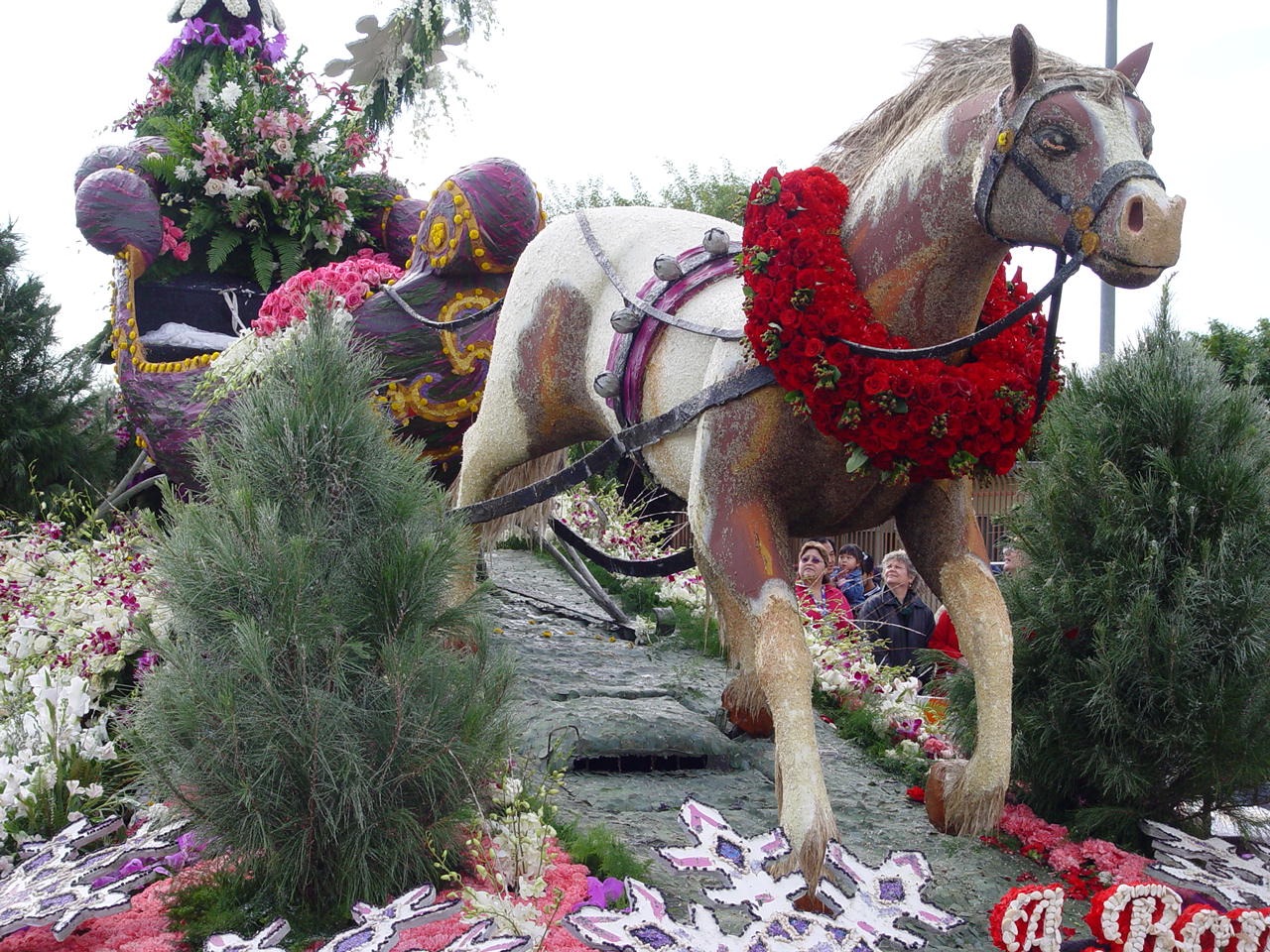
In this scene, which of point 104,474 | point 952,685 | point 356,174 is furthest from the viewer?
point 104,474

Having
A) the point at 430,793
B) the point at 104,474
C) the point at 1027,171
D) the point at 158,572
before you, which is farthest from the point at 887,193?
the point at 104,474

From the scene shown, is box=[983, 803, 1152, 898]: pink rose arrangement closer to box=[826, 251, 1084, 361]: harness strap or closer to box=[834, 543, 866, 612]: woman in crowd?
box=[826, 251, 1084, 361]: harness strap

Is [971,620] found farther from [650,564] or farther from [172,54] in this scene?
[172,54]

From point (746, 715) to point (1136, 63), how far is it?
2447 mm

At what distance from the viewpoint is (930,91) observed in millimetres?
3014

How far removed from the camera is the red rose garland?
273 centimetres

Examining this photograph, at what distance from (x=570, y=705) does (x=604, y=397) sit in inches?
46.4

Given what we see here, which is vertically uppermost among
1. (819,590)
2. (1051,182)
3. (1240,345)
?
(1240,345)

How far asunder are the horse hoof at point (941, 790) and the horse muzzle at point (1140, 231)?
4.96ft

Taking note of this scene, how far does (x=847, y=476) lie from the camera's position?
300 centimetres

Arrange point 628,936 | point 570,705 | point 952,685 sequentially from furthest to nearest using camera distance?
point 570,705 < point 952,685 < point 628,936

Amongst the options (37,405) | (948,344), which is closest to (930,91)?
(948,344)

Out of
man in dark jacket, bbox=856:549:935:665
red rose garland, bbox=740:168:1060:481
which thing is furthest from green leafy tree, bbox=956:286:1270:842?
man in dark jacket, bbox=856:549:935:665

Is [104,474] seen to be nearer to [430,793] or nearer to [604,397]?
[604,397]
